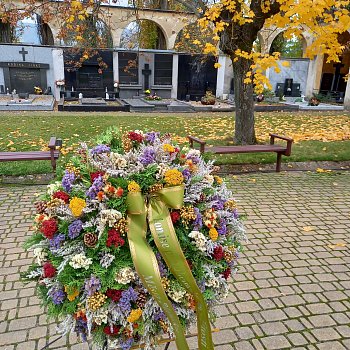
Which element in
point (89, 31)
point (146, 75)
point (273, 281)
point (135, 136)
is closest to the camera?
point (135, 136)

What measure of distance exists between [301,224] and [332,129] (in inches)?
364

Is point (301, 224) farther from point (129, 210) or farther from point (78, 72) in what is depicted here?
point (78, 72)

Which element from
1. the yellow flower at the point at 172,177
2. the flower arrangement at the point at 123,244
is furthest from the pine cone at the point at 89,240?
the yellow flower at the point at 172,177

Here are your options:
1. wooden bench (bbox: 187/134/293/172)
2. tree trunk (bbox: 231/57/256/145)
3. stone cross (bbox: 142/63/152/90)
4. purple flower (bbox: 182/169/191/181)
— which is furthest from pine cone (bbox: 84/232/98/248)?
stone cross (bbox: 142/63/152/90)

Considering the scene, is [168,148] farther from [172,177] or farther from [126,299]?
[126,299]

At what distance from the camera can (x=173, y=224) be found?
216cm

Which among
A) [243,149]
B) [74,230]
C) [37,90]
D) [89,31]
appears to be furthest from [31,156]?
[37,90]

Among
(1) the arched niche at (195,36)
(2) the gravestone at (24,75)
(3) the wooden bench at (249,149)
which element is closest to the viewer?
(3) the wooden bench at (249,149)

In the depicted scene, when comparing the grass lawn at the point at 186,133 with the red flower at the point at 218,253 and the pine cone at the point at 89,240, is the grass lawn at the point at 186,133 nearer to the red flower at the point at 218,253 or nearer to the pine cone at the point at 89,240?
the pine cone at the point at 89,240

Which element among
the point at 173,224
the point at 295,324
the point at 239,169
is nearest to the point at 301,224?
the point at 295,324

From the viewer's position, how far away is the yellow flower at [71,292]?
201 cm

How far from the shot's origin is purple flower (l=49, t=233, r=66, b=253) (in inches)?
80.9

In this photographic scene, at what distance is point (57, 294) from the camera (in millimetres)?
2080

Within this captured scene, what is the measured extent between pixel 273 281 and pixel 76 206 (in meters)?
2.57
